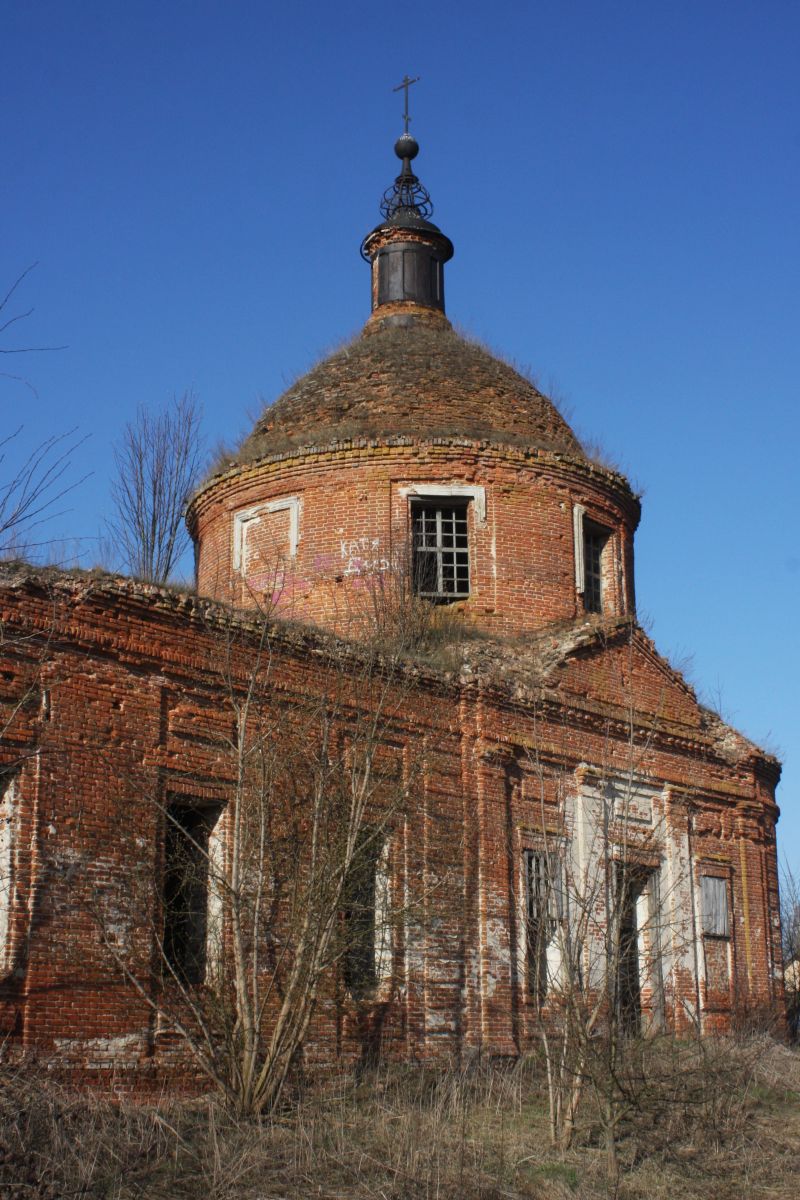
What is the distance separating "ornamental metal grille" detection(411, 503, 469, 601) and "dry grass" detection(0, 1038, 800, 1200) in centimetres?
694

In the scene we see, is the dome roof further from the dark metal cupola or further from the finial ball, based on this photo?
the finial ball

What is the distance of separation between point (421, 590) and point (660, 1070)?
7.30m

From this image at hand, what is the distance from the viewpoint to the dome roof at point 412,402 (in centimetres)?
1933

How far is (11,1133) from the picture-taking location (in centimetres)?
839

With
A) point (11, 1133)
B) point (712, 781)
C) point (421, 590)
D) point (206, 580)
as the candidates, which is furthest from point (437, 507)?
point (11, 1133)

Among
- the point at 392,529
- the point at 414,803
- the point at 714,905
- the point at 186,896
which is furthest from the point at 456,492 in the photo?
the point at 186,896

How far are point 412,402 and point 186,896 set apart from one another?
31.5 ft

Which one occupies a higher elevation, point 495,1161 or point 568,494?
point 568,494

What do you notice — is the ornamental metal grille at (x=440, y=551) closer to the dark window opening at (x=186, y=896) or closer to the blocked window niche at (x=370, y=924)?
the blocked window niche at (x=370, y=924)

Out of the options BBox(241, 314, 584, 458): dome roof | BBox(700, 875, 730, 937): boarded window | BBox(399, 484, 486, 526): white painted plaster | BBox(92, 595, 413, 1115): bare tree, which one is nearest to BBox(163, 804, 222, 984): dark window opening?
BBox(92, 595, 413, 1115): bare tree

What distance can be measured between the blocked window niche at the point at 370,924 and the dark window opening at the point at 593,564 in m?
6.94

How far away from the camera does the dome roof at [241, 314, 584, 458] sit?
1933 centimetres

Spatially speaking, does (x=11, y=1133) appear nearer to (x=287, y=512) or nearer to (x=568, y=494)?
(x=287, y=512)

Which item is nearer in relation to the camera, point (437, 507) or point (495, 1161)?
point (495, 1161)
